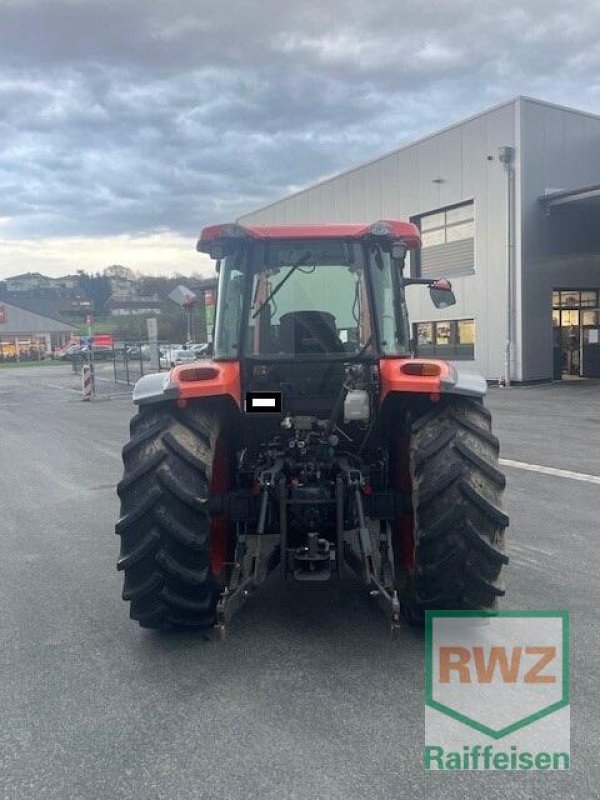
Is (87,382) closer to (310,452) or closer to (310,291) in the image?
(310,291)

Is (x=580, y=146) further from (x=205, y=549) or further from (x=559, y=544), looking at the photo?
(x=205, y=549)

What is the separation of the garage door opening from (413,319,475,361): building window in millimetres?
2616

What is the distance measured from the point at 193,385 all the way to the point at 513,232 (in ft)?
61.8

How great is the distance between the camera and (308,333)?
4.63 m

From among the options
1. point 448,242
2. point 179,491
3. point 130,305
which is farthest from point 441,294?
point 130,305

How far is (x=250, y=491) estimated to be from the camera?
4.40 metres

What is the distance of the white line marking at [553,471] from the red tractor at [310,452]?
16.0ft

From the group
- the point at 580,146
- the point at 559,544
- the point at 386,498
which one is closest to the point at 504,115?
the point at 580,146

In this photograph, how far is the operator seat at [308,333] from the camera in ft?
15.1

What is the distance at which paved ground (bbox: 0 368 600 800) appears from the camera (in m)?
2.87

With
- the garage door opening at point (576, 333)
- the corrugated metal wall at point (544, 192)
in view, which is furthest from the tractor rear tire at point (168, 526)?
the garage door opening at point (576, 333)

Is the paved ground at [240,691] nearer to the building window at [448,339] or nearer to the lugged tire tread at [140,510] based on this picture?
the lugged tire tread at [140,510]

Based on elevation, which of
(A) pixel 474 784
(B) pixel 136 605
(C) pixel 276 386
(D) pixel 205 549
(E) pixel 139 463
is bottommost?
(A) pixel 474 784

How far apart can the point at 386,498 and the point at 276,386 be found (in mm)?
960
